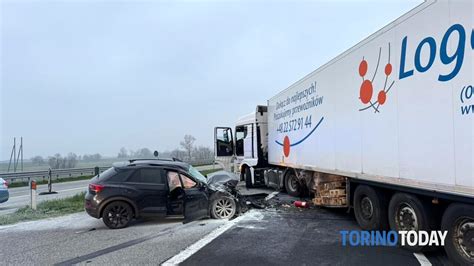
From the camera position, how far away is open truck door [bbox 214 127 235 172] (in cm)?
1738

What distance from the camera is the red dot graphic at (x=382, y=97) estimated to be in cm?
611

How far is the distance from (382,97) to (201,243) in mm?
4171

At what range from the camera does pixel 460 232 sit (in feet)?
15.6

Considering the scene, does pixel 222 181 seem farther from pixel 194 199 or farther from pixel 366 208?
pixel 366 208

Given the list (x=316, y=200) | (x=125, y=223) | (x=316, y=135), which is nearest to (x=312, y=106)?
(x=316, y=135)

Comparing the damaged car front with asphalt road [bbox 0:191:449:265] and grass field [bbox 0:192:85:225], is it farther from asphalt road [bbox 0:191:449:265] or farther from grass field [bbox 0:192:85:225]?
grass field [bbox 0:192:85:225]

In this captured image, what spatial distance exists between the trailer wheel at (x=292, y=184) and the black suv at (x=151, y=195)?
3.99 m

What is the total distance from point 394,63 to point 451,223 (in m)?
2.60

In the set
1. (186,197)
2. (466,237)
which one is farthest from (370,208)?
(186,197)

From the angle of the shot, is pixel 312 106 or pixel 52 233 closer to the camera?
pixel 52 233

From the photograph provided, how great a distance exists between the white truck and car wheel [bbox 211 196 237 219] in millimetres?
2361

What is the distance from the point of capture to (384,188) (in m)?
6.53

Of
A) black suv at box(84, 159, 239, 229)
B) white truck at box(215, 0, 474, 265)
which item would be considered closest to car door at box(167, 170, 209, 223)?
black suv at box(84, 159, 239, 229)

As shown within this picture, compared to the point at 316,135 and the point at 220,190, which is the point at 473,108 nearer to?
the point at 316,135
